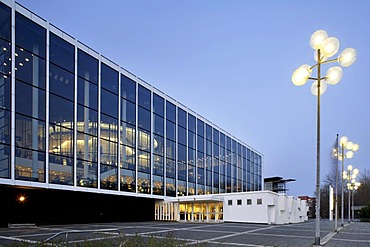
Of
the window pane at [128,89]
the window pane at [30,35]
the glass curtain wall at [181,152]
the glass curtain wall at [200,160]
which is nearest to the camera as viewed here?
the window pane at [30,35]

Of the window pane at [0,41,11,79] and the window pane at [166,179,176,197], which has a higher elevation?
the window pane at [0,41,11,79]

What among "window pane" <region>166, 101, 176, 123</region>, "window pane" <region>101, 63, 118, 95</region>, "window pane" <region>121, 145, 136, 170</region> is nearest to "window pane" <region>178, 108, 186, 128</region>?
"window pane" <region>166, 101, 176, 123</region>

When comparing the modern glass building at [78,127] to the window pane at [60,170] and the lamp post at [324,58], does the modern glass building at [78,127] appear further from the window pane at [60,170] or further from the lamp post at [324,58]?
the lamp post at [324,58]

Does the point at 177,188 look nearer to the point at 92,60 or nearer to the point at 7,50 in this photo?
the point at 92,60

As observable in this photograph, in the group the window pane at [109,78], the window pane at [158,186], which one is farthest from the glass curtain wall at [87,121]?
the window pane at [158,186]

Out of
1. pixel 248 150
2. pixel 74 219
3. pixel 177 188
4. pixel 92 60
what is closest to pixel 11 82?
pixel 92 60

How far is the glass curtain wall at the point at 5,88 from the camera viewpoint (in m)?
22.6

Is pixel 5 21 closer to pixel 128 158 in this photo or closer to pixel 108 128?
pixel 108 128

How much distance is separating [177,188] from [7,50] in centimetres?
2671

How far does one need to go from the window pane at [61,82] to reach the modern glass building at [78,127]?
0.08 metres

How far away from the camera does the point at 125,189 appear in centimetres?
3456

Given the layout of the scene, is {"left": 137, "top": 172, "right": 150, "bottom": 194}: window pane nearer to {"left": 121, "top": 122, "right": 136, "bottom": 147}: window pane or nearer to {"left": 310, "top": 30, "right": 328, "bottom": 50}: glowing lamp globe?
{"left": 121, "top": 122, "right": 136, "bottom": 147}: window pane

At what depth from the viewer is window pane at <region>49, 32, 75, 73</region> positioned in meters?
27.4

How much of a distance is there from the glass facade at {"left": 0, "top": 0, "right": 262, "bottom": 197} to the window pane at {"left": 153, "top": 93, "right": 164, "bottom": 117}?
0.12 metres
